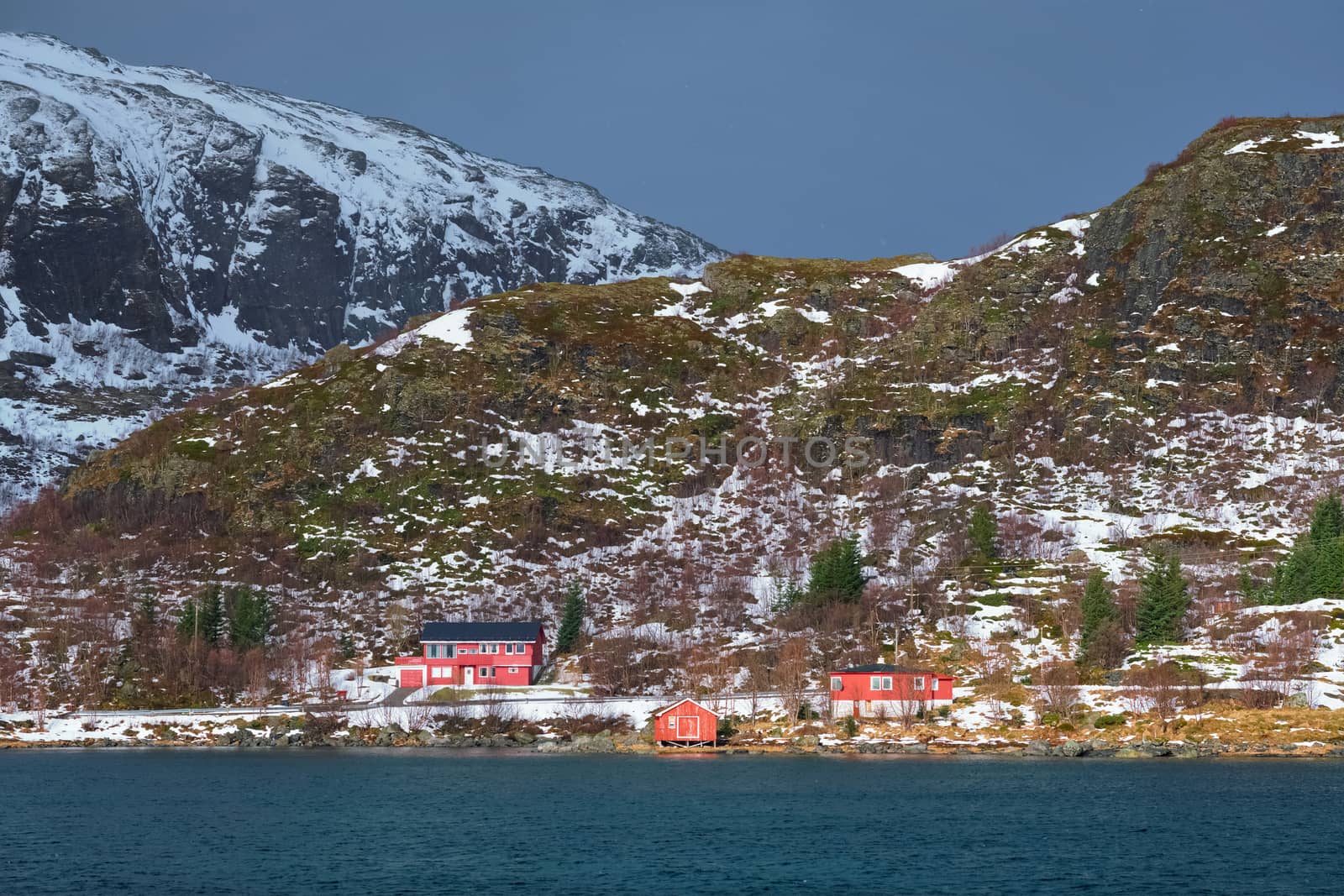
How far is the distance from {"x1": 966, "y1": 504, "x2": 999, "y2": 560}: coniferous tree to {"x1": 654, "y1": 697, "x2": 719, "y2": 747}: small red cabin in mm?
55456

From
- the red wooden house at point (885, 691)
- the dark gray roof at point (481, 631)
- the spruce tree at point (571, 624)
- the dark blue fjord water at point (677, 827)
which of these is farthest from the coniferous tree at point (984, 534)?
the dark blue fjord water at point (677, 827)

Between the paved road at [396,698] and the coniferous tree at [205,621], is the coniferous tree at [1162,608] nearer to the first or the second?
the paved road at [396,698]

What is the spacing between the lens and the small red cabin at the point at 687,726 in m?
119

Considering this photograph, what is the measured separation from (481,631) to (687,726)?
102ft

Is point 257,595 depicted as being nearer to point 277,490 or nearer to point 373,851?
point 277,490

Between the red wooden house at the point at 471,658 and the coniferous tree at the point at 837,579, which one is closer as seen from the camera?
the red wooden house at the point at 471,658

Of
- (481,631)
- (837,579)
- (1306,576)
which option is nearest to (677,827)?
(481,631)

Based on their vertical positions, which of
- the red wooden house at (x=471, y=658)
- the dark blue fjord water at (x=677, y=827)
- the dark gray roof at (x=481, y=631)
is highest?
the dark gray roof at (x=481, y=631)

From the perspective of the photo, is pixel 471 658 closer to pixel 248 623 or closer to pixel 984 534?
pixel 248 623

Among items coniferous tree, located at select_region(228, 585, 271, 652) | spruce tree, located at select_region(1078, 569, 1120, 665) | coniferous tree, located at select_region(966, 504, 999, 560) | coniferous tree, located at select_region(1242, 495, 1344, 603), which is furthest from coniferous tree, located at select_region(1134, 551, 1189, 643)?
coniferous tree, located at select_region(228, 585, 271, 652)

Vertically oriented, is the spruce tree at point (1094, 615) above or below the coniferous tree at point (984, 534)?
below

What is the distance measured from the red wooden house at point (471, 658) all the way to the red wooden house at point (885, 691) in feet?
113

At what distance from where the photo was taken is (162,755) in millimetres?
114375

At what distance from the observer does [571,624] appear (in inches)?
5984
